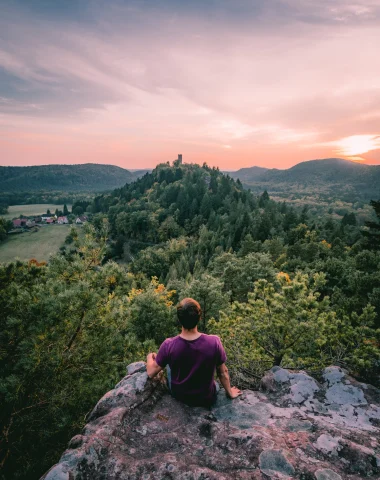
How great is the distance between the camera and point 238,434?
15.0 feet

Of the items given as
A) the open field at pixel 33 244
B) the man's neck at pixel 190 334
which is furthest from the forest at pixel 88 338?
the open field at pixel 33 244

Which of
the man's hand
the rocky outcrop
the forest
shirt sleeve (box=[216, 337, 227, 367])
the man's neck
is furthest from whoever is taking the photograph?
the forest

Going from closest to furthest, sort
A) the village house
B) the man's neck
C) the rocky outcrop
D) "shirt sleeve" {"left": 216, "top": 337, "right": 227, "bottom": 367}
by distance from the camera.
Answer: the rocky outcrop
the man's neck
"shirt sleeve" {"left": 216, "top": 337, "right": 227, "bottom": 367}
the village house

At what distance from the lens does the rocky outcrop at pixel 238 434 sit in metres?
3.81

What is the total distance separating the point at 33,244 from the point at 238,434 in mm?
124861

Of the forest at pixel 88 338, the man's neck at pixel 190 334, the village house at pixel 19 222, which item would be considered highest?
the man's neck at pixel 190 334

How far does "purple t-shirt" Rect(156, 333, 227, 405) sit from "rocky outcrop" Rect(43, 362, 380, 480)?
1.18 ft

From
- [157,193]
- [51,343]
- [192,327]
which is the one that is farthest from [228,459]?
[157,193]

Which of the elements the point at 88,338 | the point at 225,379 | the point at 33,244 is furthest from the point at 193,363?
the point at 33,244

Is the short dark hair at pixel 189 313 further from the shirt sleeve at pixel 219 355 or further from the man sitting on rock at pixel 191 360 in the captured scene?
the shirt sleeve at pixel 219 355

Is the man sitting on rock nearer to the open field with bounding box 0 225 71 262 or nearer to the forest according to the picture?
the forest

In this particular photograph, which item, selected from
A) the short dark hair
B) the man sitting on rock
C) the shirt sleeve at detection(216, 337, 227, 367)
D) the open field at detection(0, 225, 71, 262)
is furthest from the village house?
the shirt sleeve at detection(216, 337, 227, 367)

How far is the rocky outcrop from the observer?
381cm

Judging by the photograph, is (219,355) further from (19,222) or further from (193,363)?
(19,222)
